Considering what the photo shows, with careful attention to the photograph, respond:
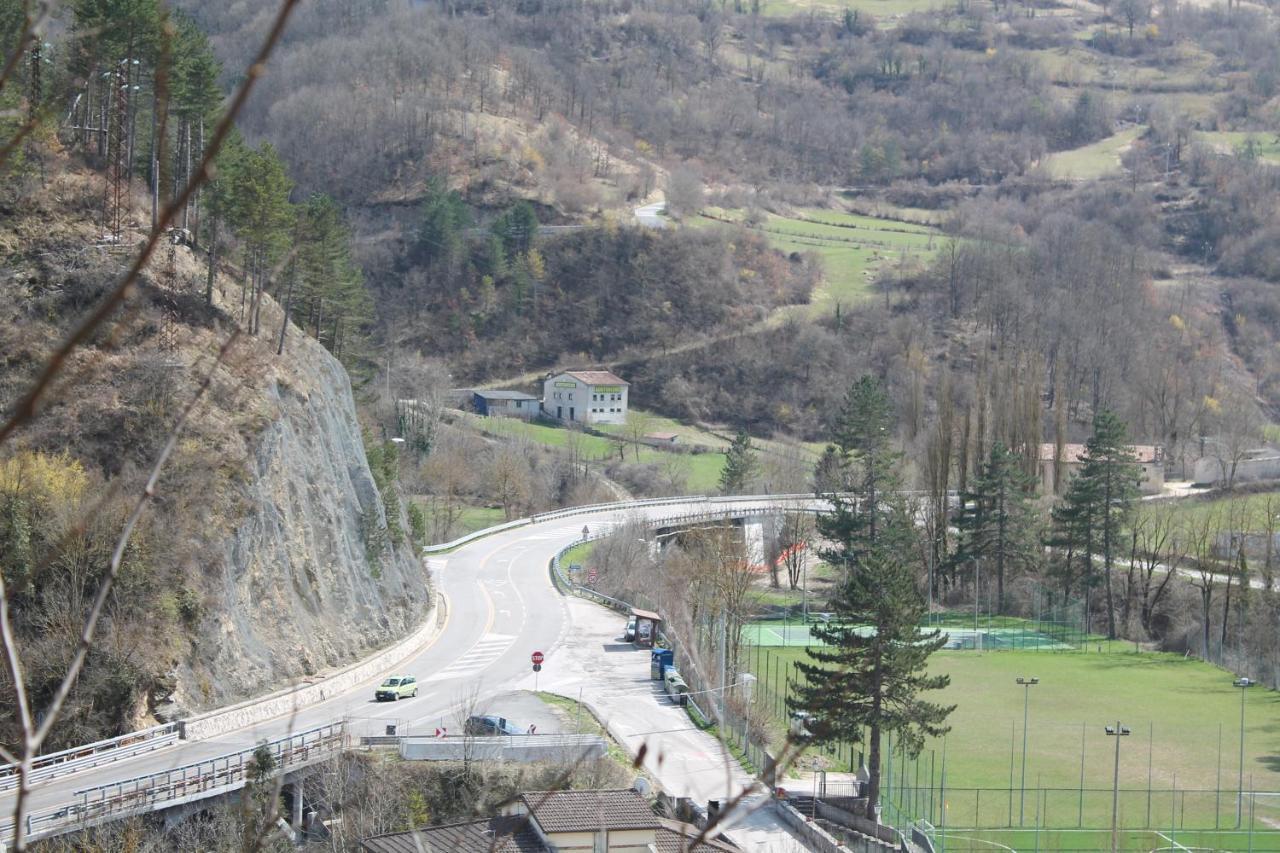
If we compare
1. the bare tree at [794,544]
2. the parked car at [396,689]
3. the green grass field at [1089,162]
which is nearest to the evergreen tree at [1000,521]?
the bare tree at [794,544]

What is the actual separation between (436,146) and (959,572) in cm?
8367

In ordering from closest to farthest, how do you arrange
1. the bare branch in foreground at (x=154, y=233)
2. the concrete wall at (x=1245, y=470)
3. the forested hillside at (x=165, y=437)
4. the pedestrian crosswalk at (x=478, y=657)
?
the bare branch in foreground at (x=154, y=233) < the forested hillside at (x=165, y=437) < the pedestrian crosswalk at (x=478, y=657) < the concrete wall at (x=1245, y=470)

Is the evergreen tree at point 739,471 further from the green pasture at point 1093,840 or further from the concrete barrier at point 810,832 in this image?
the green pasture at point 1093,840

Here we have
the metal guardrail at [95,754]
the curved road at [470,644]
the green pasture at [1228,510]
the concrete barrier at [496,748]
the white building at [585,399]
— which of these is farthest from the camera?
the white building at [585,399]

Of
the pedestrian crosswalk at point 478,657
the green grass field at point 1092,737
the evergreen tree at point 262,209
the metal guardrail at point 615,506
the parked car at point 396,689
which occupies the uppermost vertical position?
the evergreen tree at point 262,209

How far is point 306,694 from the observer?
1561 inches

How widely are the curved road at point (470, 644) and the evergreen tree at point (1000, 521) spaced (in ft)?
39.0

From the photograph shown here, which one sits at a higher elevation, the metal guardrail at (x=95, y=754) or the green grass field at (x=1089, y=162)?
the green grass field at (x=1089, y=162)

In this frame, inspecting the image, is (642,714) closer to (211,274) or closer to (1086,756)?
(1086,756)

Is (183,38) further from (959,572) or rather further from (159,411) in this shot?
(959,572)

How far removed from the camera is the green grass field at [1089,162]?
617 feet

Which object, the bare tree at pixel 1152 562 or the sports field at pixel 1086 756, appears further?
the bare tree at pixel 1152 562

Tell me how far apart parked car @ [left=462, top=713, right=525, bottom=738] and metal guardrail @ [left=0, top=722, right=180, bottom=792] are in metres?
7.37

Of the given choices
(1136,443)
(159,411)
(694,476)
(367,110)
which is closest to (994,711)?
(159,411)
